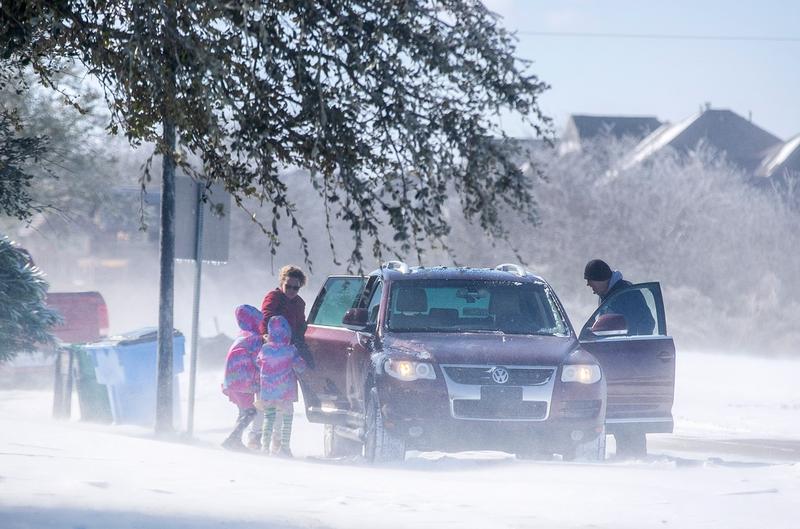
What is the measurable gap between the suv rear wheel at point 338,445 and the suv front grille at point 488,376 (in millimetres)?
2517

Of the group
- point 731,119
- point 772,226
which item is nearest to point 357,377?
point 772,226

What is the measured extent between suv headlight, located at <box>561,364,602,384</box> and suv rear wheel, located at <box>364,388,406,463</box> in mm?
1399

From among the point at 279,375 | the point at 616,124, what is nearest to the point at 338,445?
the point at 279,375

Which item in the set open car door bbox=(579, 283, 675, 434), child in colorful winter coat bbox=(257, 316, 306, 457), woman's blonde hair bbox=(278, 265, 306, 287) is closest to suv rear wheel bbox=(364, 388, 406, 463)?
child in colorful winter coat bbox=(257, 316, 306, 457)

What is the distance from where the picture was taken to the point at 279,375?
490 inches

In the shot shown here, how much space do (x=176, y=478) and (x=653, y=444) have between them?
7053mm

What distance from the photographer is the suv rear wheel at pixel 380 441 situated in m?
10.9

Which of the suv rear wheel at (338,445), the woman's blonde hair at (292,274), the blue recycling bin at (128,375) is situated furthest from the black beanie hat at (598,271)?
the blue recycling bin at (128,375)

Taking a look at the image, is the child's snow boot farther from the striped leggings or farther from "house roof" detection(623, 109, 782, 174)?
"house roof" detection(623, 109, 782, 174)

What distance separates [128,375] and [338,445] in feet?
12.6

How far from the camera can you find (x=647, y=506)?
869 centimetres

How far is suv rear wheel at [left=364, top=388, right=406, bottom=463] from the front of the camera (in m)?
10.9

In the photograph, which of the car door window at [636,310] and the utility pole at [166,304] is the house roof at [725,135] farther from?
the car door window at [636,310]

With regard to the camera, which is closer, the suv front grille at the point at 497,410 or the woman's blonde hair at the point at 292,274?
the suv front grille at the point at 497,410
